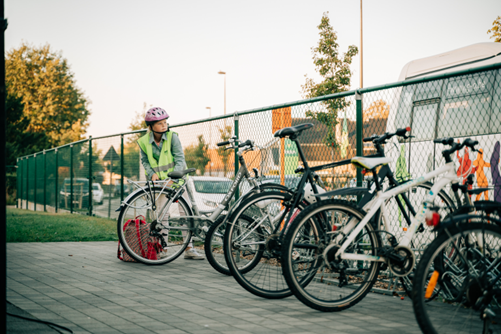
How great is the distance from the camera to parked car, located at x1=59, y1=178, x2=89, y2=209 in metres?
17.5

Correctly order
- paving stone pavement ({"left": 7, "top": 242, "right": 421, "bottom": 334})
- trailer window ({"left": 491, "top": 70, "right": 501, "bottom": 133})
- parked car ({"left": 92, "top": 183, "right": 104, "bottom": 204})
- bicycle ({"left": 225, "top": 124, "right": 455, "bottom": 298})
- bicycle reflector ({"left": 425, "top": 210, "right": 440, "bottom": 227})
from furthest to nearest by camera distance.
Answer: parked car ({"left": 92, "top": 183, "right": 104, "bottom": 204}), trailer window ({"left": 491, "top": 70, "right": 501, "bottom": 133}), bicycle ({"left": 225, "top": 124, "right": 455, "bottom": 298}), paving stone pavement ({"left": 7, "top": 242, "right": 421, "bottom": 334}), bicycle reflector ({"left": 425, "top": 210, "right": 440, "bottom": 227})

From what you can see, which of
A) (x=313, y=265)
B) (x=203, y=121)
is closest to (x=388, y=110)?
(x=313, y=265)

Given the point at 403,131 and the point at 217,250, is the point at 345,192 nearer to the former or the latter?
the point at 403,131

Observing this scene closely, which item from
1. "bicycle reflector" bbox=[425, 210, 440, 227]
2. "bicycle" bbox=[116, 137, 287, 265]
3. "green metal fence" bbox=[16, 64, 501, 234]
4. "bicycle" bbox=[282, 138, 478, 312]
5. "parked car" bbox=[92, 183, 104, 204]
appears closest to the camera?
"bicycle reflector" bbox=[425, 210, 440, 227]

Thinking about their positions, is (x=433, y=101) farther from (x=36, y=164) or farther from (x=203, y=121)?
(x=36, y=164)

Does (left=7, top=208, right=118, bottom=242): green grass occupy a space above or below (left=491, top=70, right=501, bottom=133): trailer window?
below

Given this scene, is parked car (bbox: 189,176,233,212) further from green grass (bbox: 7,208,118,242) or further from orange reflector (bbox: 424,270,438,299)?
orange reflector (bbox: 424,270,438,299)

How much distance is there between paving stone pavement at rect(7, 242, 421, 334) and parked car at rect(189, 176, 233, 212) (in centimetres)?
80

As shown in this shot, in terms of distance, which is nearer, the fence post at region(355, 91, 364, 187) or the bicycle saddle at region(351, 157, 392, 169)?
the bicycle saddle at region(351, 157, 392, 169)

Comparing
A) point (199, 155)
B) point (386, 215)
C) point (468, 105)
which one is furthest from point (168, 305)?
point (199, 155)

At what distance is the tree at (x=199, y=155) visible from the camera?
29.5 feet

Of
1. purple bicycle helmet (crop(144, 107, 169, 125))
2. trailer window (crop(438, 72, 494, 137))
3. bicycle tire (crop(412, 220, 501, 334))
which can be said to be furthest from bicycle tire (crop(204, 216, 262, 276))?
trailer window (crop(438, 72, 494, 137))

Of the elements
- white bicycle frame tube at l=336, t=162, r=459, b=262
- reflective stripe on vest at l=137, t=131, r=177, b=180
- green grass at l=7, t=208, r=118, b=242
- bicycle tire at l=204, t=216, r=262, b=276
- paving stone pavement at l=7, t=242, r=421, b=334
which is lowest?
green grass at l=7, t=208, r=118, b=242

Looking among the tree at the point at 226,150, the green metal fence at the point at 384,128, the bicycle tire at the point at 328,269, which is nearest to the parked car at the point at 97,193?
the green metal fence at the point at 384,128
